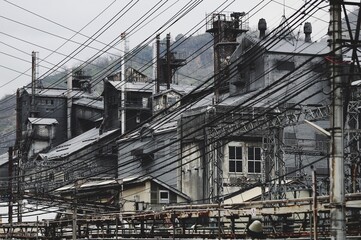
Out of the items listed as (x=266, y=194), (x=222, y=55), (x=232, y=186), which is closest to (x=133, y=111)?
(x=222, y=55)

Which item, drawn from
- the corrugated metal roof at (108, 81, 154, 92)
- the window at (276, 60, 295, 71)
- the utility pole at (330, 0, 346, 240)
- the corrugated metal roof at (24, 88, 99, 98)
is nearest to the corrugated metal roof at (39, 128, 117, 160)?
the corrugated metal roof at (108, 81, 154, 92)

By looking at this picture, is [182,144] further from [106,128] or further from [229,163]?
[106,128]

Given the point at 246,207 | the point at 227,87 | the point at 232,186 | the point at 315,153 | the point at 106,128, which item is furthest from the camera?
the point at 106,128

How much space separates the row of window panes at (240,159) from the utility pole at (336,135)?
4534 centimetres

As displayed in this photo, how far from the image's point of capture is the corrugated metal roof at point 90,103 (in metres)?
114

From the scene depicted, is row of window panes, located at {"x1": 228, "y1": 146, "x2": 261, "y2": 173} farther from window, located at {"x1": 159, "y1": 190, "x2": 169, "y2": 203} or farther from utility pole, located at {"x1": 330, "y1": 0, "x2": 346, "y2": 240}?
utility pole, located at {"x1": 330, "y1": 0, "x2": 346, "y2": 240}

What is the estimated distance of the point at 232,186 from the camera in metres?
60.9

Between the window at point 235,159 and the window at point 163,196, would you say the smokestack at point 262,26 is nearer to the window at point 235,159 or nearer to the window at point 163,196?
the window at point 235,159

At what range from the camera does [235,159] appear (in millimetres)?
65750

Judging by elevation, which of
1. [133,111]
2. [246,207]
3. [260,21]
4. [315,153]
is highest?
[260,21]

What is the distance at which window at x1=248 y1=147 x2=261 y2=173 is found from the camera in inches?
2611

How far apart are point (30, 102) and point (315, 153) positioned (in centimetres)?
6816

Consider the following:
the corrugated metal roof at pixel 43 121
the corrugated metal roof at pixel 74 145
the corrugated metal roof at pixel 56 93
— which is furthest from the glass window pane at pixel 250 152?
the corrugated metal roof at pixel 56 93

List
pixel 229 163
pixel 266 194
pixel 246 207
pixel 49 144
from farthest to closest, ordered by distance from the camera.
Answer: pixel 49 144 → pixel 229 163 → pixel 266 194 → pixel 246 207
